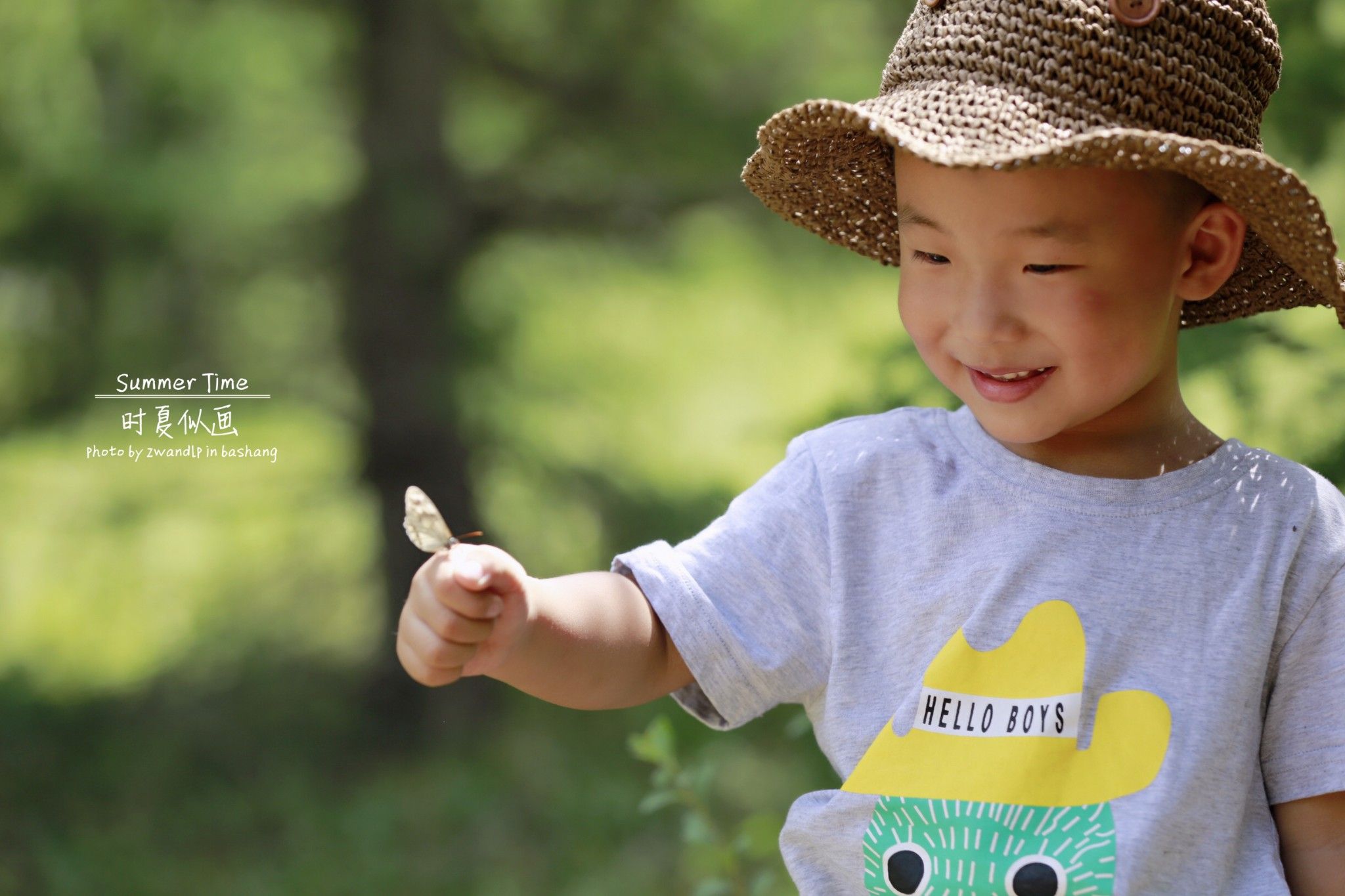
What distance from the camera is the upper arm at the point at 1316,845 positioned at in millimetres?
1087

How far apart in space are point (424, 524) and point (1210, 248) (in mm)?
722

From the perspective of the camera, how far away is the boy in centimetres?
105

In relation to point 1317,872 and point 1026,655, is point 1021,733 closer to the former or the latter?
point 1026,655

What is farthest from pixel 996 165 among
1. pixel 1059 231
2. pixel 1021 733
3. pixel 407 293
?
pixel 407 293

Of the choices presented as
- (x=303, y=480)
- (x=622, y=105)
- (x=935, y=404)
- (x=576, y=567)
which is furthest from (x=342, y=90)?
(x=935, y=404)

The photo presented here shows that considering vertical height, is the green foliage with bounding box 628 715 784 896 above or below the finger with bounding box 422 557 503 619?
below

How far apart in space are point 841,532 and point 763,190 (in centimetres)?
37

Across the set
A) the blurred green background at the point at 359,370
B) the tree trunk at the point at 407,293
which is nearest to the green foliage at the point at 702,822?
the blurred green background at the point at 359,370

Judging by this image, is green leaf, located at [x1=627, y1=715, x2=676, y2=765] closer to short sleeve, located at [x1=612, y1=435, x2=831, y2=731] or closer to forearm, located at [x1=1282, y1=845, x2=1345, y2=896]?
short sleeve, located at [x1=612, y1=435, x2=831, y2=731]

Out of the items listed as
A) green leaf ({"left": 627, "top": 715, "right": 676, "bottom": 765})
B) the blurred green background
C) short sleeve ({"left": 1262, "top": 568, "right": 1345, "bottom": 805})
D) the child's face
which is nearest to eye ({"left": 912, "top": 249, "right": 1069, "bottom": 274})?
the child's face

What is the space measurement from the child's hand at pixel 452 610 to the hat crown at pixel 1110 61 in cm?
51

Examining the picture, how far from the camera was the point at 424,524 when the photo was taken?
0.94 metres

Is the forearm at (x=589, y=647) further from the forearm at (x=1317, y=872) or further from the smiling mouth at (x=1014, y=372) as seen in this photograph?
the forearm at (x=1317, y=872)

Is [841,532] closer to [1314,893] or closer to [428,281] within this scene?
[1314,893]
